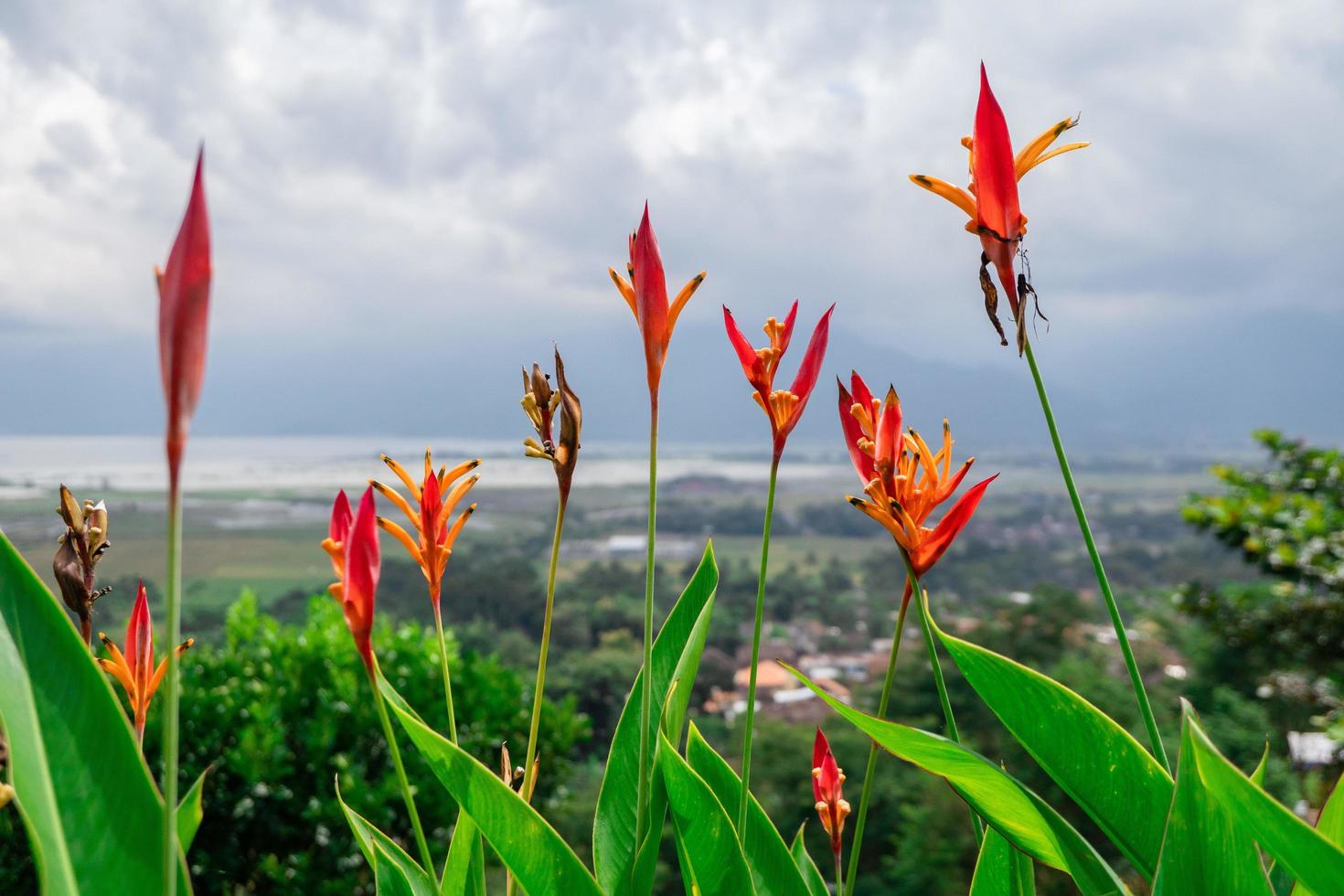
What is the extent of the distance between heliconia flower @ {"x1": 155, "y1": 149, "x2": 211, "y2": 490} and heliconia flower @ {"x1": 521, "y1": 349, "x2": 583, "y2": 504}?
0.80 ft

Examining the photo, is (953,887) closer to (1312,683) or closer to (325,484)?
(1312,683)

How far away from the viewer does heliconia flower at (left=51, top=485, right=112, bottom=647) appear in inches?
23.5

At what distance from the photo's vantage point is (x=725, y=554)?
1405 centimetres

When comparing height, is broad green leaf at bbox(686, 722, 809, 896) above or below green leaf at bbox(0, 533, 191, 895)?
below

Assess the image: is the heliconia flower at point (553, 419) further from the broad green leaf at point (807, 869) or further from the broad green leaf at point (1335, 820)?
the broad green leaf at point (1335, 820)

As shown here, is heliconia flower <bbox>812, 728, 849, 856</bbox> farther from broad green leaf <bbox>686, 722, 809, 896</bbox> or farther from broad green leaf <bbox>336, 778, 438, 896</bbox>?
broad green leaf <bbox>336, 778, 438, 896</bbox>

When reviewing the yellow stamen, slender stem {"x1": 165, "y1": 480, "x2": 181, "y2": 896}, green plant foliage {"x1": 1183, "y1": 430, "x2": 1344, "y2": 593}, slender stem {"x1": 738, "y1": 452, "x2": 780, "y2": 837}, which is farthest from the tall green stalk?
green plant foliage {"x1": 1183, "y1": 430, "x2": 1344, "y2": 593}

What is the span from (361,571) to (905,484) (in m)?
0.35

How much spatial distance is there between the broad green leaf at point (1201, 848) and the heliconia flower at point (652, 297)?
1.27ft

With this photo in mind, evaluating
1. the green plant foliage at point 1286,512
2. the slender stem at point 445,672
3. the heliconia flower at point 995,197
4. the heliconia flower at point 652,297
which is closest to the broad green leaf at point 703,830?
the slender stem at point 445,672

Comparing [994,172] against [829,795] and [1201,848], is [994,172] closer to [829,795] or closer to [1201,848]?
[1201,848]

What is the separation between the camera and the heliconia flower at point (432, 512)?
0.61m

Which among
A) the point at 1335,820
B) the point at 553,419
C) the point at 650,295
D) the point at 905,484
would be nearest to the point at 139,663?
the point at 553,419

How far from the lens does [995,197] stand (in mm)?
560
